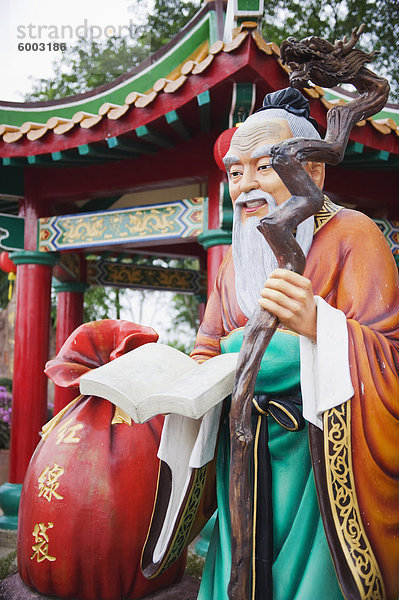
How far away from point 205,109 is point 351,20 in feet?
33.1

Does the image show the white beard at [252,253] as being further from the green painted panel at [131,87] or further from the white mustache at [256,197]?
the green painted panel at [131,87]

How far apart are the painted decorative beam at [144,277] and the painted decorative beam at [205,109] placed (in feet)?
9.29

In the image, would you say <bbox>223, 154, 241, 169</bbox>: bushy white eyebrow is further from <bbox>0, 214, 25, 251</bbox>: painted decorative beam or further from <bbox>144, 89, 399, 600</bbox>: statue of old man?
<bbox>0, 214, 25, 251</bbox>: painted decorative beam

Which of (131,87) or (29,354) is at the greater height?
(131,87)

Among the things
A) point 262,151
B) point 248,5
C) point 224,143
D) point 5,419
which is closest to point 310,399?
point 262,151

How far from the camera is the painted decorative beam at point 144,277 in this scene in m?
6.04

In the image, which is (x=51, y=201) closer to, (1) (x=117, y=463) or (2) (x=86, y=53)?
(1) (x=117, y=463)

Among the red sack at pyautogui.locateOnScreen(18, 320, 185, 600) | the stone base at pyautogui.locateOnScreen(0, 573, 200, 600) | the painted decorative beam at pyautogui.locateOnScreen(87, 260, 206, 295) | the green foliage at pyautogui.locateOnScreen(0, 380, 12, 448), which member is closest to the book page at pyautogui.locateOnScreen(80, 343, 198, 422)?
the red sack at pyautogui.locateOnScreen(18, 320, 185, 600)

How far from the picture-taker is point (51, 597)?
2.25m

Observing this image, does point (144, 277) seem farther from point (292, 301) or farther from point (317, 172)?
point (292, 301)

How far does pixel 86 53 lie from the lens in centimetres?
1362

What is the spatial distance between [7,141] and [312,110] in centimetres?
198

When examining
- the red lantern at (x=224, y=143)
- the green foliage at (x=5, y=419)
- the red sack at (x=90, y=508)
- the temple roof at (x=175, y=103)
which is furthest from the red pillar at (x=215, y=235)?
the green foliage at (x=5, y=419)

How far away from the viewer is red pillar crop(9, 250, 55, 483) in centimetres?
411
